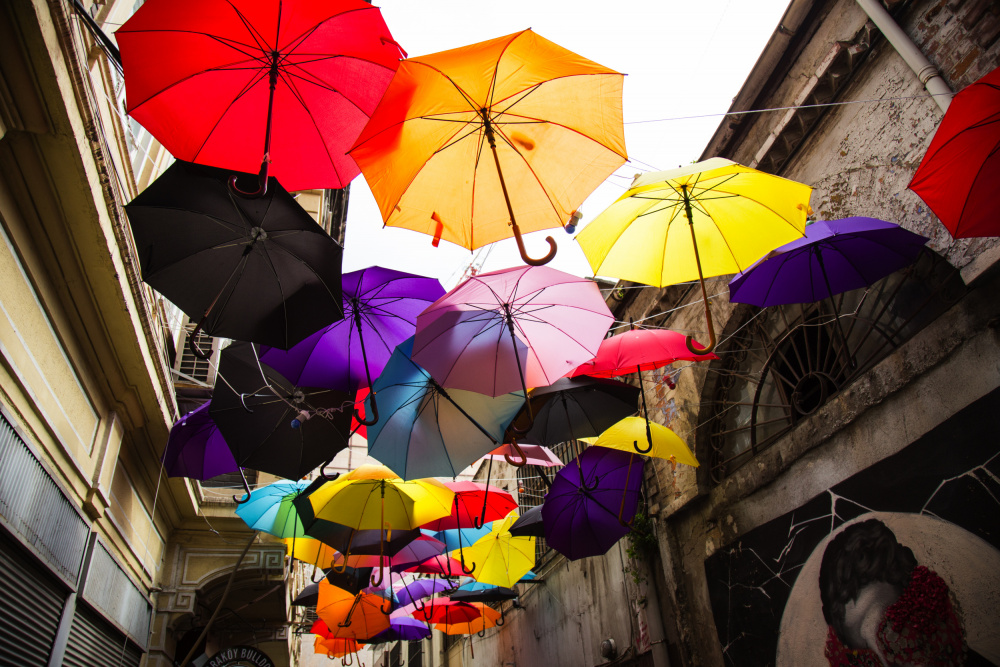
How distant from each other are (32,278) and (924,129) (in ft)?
22.4

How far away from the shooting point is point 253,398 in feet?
16.8

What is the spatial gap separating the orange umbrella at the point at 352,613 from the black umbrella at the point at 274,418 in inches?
181

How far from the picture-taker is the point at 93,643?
6.59m

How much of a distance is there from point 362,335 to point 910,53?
4.72 meters

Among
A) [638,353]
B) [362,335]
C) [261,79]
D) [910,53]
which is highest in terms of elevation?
[910,53]

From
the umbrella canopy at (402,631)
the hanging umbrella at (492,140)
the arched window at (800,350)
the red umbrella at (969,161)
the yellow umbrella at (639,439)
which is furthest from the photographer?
the umbrella canopy at (402,631)

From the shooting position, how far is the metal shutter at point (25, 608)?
4.41 meters

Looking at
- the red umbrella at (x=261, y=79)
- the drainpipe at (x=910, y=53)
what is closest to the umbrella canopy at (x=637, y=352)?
the drainpipe at (x=910, y=53)

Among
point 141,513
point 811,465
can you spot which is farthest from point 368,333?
point 141,513

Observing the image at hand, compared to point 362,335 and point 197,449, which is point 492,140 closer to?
point 362,335

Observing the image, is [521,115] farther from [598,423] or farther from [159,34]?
[598,423]

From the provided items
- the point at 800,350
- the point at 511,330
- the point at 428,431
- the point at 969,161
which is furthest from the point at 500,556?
the point at 969,161

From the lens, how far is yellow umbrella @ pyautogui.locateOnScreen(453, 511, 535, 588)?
868cm

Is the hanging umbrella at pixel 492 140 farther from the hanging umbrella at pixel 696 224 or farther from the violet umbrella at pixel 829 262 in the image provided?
the violet umbrella at pixel 829 262
